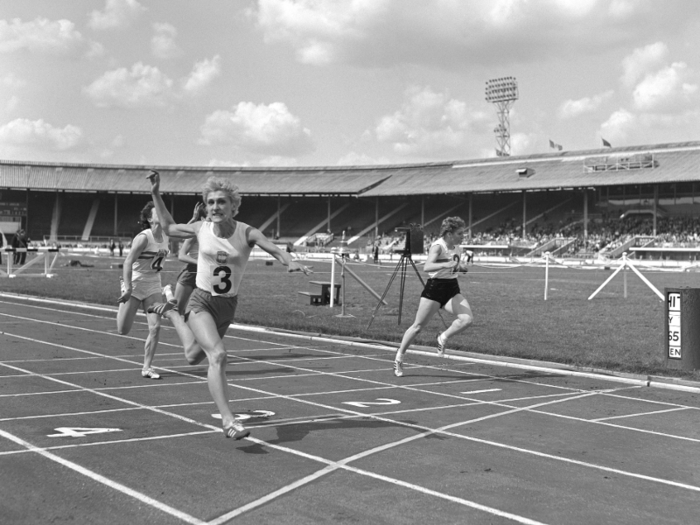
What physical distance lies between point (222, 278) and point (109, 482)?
1972 millimetres

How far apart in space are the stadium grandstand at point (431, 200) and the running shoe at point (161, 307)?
54972mm

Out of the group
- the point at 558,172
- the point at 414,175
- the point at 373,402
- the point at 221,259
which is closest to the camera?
the point at 221,259

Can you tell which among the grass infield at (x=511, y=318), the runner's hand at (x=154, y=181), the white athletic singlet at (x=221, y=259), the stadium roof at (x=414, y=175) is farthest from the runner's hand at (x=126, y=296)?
the stadium roof at (x=414, y=175)

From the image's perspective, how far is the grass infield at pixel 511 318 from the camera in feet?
41.7

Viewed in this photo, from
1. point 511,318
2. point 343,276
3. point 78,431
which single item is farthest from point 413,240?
point 78,431

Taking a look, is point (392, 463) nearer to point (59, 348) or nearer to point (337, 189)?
point (59, 348)

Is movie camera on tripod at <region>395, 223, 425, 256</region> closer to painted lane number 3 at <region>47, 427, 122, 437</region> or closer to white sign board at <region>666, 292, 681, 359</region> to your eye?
white sign board at <region>666, 292, 681, 359</region>

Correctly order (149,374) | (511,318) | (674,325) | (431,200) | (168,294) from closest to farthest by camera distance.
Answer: (168,294)
(149,374)
(674,325)
(511,318)
(431,200)

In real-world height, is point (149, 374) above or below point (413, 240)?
below

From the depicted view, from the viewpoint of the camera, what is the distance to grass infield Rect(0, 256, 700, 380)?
12.7 metres

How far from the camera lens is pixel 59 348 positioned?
12.3 meters

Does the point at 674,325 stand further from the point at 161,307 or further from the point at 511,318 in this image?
the point at 511,318

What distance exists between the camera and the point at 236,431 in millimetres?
6082

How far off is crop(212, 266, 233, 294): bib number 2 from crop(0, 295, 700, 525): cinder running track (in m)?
1.24
